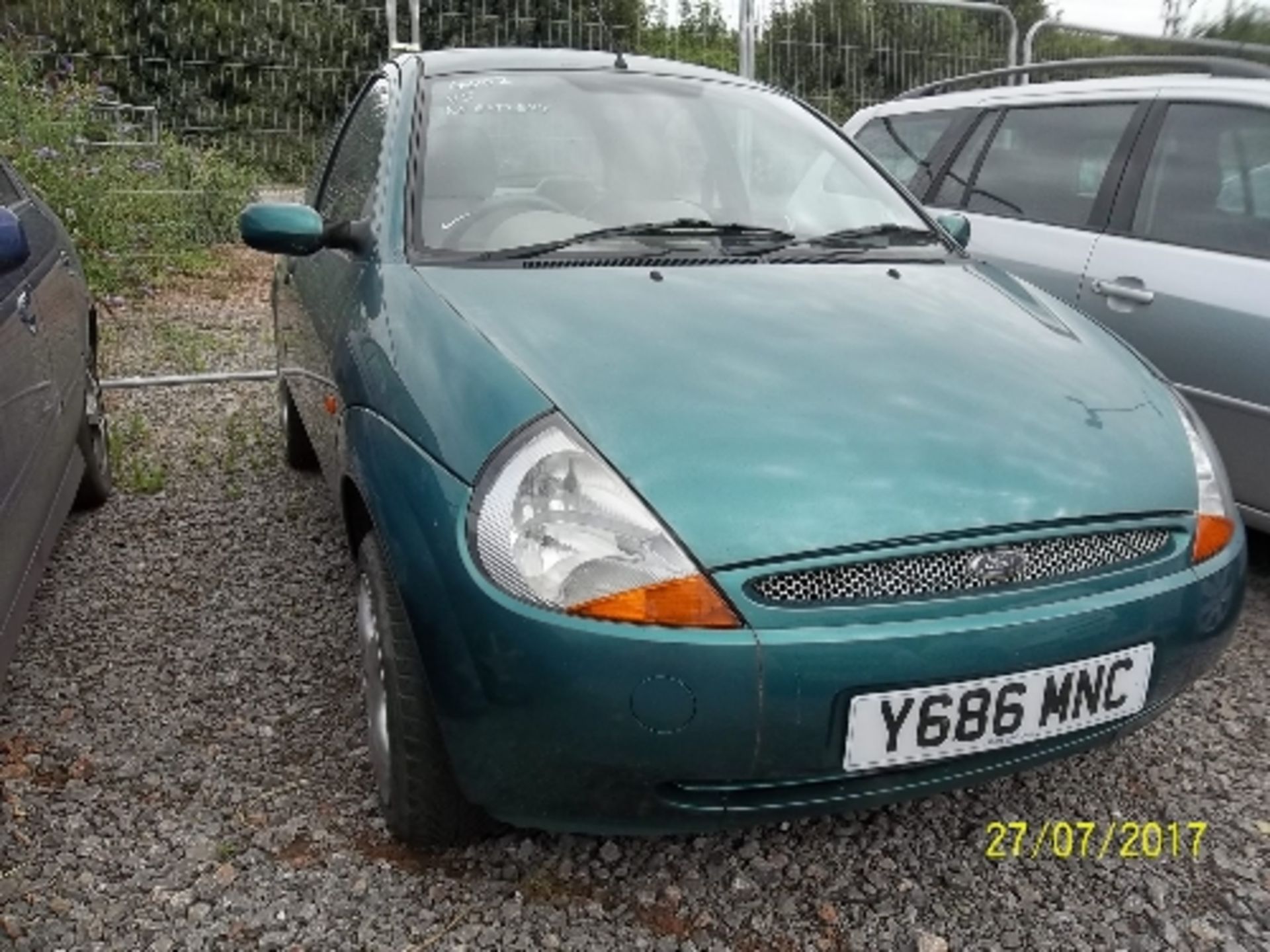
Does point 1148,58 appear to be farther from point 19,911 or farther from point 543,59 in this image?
point 19,911

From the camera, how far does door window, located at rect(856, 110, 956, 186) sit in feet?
15.0

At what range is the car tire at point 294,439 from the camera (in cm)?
400

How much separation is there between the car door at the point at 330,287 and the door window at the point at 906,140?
2023mm

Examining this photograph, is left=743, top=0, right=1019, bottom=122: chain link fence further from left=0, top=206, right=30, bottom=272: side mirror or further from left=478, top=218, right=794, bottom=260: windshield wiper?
left=0, top=206, right=30, bottom=272: side mirror

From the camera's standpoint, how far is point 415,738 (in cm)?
187

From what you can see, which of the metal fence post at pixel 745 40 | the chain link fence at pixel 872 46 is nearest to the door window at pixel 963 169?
the metal fence post at pixel 745 40

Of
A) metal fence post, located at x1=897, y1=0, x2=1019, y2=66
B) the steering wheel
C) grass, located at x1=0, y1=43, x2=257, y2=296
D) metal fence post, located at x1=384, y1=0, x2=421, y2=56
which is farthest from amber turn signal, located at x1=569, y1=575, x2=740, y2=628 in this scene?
metal fence post, located at x1=897, y1=0, x2=1019, y2=66

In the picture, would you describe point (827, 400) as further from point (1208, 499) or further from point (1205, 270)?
point (1205, 270)

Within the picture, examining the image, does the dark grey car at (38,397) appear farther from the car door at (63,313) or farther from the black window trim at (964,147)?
the black window trim at (964,147)

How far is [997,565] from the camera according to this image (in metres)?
1.73

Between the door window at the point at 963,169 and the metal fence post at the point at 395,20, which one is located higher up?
the metal fence post at the point at 395,20

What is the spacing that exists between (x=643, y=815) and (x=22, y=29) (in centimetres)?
1130

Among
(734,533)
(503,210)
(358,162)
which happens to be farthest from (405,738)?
(358,162)

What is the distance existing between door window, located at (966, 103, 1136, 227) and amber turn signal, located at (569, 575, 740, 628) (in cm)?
271
